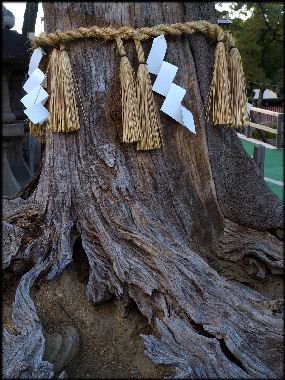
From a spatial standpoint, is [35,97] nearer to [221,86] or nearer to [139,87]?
[139,87]

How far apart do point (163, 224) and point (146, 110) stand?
0.42 meters

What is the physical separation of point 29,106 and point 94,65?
30cm

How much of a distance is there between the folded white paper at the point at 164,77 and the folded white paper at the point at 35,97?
431 mm

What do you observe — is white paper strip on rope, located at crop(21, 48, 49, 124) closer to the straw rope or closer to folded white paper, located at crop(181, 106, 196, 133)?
the straw rope

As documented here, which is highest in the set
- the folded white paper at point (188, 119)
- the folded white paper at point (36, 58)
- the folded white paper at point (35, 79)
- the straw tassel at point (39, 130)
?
the folded white paper at point (36, 58)

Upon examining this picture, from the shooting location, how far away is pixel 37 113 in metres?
1.93

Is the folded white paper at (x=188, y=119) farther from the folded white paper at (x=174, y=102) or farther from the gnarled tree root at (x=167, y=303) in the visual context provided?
the gnarled tree root at (x=167, y=303)

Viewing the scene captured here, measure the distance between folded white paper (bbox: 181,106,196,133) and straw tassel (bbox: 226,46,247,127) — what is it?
177 mm

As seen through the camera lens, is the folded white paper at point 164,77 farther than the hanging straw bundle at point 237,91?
No

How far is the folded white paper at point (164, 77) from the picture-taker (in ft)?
6.00

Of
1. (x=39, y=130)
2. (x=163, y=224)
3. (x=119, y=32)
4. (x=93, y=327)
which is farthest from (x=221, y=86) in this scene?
(x=93, y=327)

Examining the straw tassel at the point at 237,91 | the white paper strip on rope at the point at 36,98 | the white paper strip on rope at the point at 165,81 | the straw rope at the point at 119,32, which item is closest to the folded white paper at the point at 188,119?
the white paper strip on rope at the point at 165,81

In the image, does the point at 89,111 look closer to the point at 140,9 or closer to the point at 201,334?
the point at 140,9

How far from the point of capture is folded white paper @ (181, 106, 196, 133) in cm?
187
